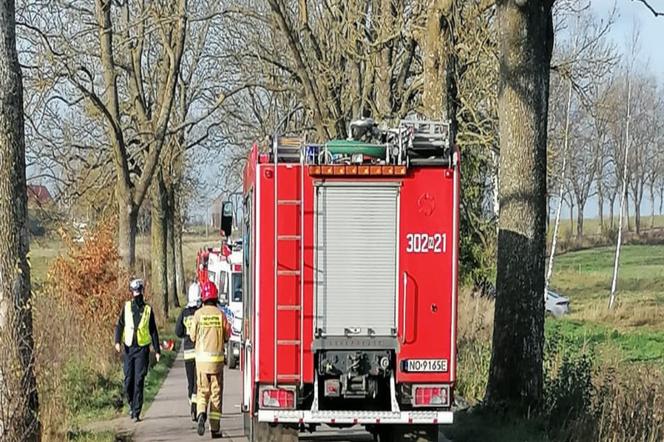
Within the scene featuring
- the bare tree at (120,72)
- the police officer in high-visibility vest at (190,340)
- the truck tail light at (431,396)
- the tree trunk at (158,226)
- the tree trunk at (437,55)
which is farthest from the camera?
the tree trunk at (158,226)

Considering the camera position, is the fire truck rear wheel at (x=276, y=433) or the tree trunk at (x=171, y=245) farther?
the tree trunk at (x=171, y=245)

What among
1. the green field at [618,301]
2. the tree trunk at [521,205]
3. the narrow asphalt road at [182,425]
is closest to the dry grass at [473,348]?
the green field at [618,301]

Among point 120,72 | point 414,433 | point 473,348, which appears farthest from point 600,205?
point 414,433

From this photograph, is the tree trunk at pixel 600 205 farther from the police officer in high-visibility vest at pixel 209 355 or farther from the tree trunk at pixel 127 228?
the police officer in high-visibility vest at pixel 209 355

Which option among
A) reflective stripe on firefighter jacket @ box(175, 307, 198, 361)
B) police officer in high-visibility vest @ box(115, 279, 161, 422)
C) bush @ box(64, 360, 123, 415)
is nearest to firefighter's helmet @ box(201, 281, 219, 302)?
reflective stripe on firefighter jacket @ box(175, 307, 198, 361)

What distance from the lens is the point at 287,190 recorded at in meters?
10.7

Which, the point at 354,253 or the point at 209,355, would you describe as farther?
the point at 209,355

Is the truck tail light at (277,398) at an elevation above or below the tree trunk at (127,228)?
below

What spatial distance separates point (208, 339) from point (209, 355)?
0.67 ft

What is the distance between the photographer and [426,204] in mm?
10820

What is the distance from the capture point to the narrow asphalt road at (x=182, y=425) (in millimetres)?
14336

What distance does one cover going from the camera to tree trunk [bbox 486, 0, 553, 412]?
13.8 meters

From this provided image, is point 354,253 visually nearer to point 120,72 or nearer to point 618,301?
point 120,72

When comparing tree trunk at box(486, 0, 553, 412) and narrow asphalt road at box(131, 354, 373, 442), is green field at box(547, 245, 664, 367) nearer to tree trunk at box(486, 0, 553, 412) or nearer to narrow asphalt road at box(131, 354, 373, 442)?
tree trunk at box(486, 0, 553, 412)
